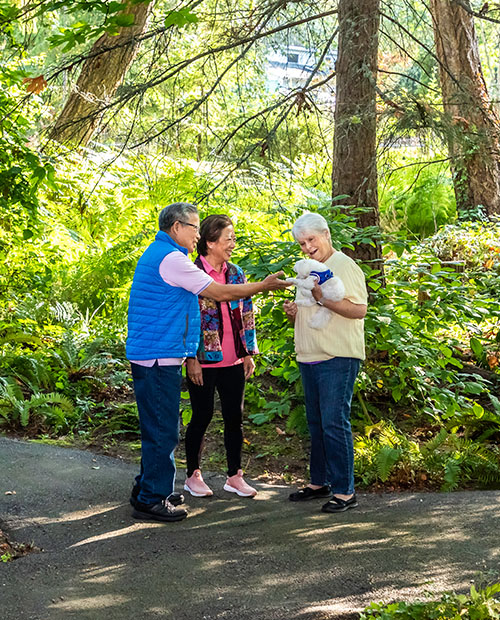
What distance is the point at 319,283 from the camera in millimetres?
4805

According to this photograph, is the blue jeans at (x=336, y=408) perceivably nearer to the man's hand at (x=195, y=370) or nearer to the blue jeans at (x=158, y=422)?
the man's hand at (x=195, y=370)

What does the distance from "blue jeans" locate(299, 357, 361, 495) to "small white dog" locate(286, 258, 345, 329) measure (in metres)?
0.29

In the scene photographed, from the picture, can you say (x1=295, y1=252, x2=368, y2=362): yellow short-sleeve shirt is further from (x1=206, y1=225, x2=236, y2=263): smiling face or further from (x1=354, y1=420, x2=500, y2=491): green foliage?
(x1=354, y1=420, x2=500, y2=491): green foliage

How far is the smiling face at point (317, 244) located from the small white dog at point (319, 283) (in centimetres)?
9

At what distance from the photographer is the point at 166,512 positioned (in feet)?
15.9

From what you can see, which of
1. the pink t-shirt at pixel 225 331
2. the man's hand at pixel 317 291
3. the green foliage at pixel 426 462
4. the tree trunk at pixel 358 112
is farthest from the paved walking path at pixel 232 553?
the tree trunk at pixel 358 112

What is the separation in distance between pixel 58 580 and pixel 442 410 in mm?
3777

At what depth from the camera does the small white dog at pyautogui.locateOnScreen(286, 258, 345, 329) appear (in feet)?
15.5

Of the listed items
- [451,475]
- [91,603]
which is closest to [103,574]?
[91,603]

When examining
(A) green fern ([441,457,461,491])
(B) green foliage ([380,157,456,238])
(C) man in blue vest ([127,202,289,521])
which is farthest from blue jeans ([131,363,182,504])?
(B) green foliage ([380,157,456,238])

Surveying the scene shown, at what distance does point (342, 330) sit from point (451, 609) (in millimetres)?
2084

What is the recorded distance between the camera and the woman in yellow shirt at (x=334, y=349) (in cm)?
483

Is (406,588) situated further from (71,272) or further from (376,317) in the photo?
(71,272)

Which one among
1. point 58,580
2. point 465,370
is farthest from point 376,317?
point 58,580
